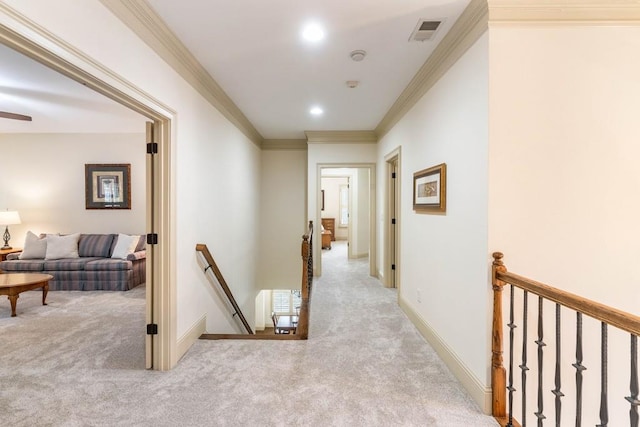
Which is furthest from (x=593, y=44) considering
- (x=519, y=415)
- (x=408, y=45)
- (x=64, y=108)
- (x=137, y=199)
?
(x=137, y=199)

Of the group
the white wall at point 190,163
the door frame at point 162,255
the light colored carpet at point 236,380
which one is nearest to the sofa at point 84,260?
the light colored carpet at point 236,380

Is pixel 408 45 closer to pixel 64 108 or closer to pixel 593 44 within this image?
pixel 593 44

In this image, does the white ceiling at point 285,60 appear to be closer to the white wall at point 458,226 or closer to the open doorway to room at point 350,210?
the white wall at point 458,226

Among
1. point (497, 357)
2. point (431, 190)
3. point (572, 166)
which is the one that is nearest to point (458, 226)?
point (431, 190)

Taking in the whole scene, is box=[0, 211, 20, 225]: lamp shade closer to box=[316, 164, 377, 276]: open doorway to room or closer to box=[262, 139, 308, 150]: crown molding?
box=[262, 139, 308, 150]: crown molding

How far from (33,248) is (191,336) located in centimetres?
442

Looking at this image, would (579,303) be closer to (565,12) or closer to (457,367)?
(457,367)

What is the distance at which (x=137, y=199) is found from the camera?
18.7ft

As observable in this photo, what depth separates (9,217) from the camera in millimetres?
5289

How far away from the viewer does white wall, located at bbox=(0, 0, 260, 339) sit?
5.15 feet

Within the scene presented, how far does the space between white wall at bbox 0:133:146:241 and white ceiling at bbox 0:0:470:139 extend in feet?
3.25

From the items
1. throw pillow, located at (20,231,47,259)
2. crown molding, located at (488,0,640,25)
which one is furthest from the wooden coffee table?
crown molding, located at (488,0,640,25)

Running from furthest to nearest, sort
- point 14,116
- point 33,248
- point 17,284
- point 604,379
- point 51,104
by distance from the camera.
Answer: point 33,248
point 14,116
point 51,104
point 17,284
point 604,379

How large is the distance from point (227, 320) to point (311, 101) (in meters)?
3.06
